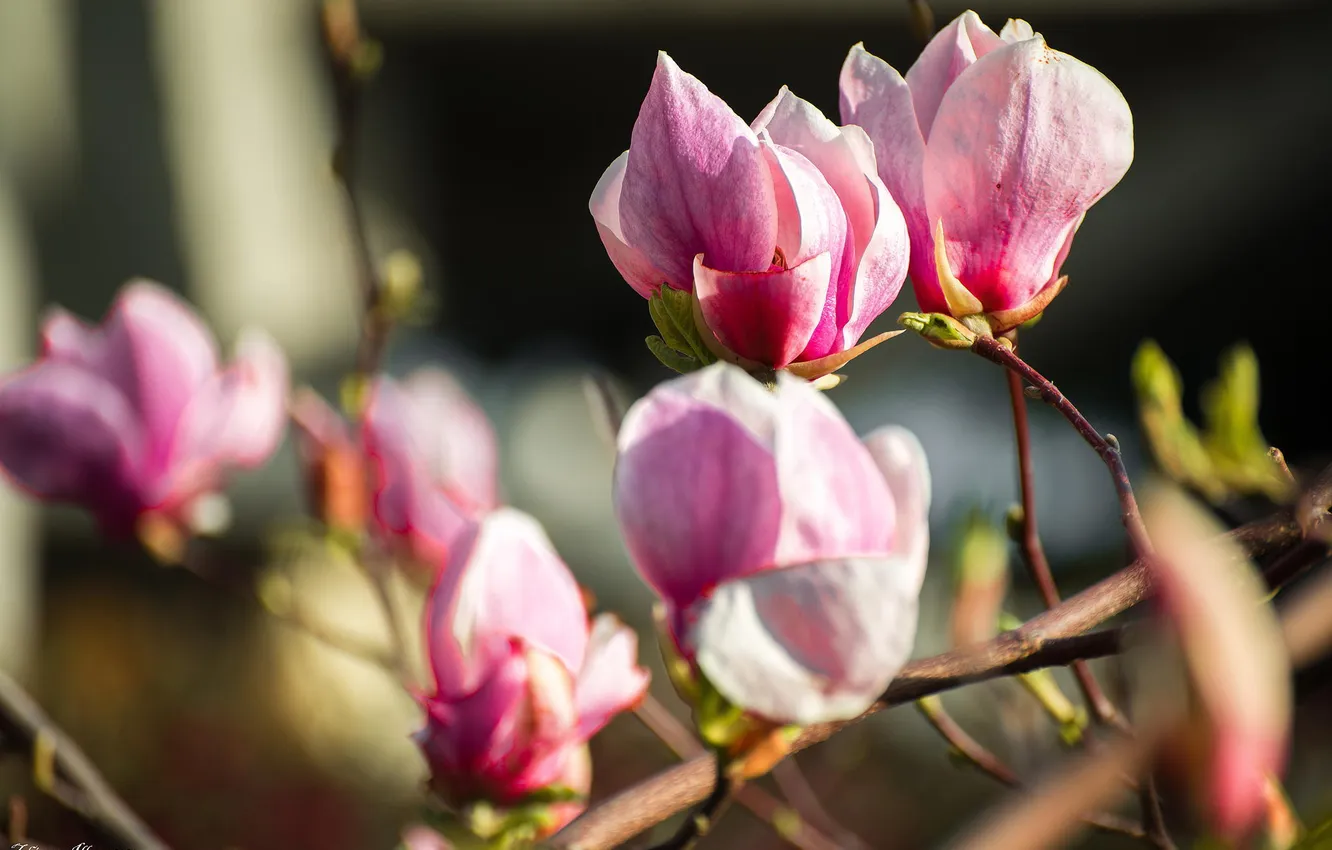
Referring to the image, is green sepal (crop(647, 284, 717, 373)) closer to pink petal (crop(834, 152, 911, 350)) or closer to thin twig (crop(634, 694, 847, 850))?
pink petal (crop(834, 152, 911, 350))

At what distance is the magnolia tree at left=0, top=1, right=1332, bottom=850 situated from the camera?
21cm

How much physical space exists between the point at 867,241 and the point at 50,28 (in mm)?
4057

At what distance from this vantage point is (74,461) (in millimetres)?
829

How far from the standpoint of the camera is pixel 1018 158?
41 cm

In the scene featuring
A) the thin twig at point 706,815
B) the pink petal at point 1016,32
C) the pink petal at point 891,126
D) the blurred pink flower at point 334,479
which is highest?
the pink petal at point 1016,32

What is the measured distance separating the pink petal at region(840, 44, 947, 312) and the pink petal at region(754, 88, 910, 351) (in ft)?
0.05

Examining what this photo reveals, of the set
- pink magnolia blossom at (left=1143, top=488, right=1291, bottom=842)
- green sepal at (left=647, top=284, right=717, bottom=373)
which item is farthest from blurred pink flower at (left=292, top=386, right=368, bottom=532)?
pink magnolia blossom at (left=1143, top=488, right=1291, bottom=842)

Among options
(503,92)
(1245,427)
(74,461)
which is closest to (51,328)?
(74,461)

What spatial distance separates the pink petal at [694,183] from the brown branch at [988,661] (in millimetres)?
142

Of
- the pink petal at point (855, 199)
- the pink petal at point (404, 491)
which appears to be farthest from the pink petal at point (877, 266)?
the pink petal at point (404, 491)

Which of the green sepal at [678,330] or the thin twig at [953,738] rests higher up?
the green sepal at [678,330]

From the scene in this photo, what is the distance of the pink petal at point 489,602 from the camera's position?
1.57ft

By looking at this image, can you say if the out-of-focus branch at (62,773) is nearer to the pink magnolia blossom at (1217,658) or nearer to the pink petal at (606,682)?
the pink petal at (606,682)

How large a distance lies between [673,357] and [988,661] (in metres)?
Result: 0.16
